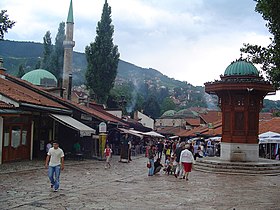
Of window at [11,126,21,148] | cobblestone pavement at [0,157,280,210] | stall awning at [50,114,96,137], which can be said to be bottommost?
cobblestone pavement at [0,157,280,210]

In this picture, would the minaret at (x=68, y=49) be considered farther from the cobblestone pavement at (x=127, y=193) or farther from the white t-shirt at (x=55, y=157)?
the white t-shirt at (x=55, y=157)

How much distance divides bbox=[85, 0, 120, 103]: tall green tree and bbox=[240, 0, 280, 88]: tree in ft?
126

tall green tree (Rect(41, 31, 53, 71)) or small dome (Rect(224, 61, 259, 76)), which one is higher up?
tall green tree (Rect(41, 31, 53, 71))

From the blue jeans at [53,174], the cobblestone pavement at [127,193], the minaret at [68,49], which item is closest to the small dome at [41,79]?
the minaret at [68,49]

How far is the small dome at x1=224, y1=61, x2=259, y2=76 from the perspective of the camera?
22.4 m

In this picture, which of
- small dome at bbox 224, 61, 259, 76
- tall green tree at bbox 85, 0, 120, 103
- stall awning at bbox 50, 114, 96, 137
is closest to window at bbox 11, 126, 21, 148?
stall awning at bbox 50, 114, 96, 137

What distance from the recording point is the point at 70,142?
26219mm

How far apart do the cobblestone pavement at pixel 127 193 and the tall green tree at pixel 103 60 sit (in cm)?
3181

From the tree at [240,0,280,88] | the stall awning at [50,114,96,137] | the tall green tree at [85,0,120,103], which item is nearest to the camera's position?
the tree at [240,0,280,88]

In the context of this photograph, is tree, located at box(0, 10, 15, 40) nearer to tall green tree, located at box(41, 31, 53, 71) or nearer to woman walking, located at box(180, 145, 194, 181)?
woman walking, located at box(180, 145, 194, 181)

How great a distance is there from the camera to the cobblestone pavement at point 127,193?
9695mm

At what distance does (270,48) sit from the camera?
8836 mm

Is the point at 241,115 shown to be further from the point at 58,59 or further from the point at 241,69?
the point at 58,59

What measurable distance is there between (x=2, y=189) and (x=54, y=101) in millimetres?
14653
